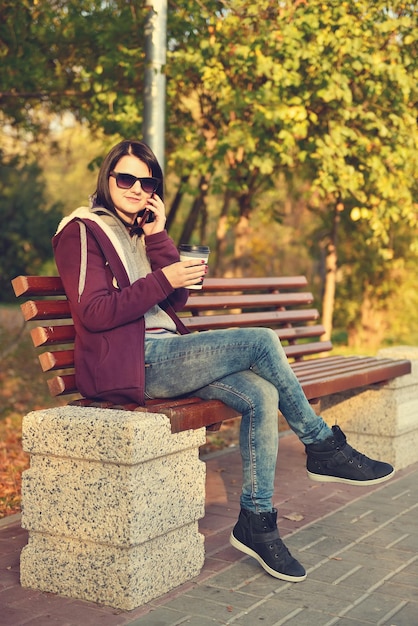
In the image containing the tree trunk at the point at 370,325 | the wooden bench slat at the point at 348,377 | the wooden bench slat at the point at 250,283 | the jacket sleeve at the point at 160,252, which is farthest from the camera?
the tree trunk at the point at 370,325

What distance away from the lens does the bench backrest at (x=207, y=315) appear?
14.0 feet

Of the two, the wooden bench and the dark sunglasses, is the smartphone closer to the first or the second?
the dark sunglasses

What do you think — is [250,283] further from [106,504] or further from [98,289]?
[106,504]

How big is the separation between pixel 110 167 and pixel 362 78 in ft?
17.2

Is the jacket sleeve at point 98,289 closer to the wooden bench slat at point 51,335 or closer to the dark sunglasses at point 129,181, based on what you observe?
the wooden bench slat at point 51,335

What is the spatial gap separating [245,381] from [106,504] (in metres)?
0.85

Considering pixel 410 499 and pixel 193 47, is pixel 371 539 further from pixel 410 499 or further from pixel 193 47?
pixel 193 47

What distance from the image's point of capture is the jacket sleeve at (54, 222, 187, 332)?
3.95m

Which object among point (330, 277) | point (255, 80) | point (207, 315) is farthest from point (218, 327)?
point (330, 277)

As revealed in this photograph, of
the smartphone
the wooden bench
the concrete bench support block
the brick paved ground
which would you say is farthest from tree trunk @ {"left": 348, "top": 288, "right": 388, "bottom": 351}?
the smartphone

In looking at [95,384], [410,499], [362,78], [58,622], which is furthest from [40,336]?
[362,78]

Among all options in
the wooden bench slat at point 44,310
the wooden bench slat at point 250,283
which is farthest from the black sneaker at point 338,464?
the wooden bench slat at point 250,283

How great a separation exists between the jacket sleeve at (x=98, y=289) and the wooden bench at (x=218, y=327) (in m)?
0.26

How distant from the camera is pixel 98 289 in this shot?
4.00m
